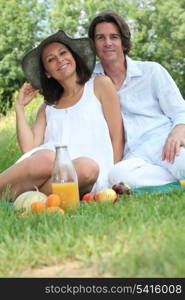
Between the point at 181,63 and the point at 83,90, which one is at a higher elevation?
the point at 83,90

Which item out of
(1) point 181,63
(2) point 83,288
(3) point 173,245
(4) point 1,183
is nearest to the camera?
(2) point 83,288

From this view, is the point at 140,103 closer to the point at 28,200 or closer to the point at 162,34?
the point at 28,200

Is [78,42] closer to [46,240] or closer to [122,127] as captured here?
[122,127]

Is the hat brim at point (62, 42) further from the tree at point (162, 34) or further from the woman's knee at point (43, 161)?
the tree at point (162, 34)

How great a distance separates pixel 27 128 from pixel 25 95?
0.99 feet

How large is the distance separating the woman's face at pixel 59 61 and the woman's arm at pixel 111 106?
24cm

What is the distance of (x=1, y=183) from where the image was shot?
4410mm

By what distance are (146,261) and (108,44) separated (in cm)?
280

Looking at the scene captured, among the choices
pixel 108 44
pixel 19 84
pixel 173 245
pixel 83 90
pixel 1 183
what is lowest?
pixel 19 84

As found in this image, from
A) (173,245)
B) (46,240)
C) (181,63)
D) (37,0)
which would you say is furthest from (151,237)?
(37,0)

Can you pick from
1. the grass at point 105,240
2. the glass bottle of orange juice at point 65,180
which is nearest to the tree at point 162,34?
the glass bottle of orange juice at point 65,180

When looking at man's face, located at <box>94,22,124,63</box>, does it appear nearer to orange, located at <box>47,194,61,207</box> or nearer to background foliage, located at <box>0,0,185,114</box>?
orange, located at <box>47,194,61,207</box>

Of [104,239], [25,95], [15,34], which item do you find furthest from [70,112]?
[15,34]

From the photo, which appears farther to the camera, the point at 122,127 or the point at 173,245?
the point at 122,127
